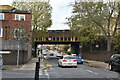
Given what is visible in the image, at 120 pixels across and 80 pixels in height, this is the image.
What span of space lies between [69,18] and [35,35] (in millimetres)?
19395

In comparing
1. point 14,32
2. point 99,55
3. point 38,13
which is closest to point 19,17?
point 14,32

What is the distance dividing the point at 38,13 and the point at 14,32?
79.4 ft

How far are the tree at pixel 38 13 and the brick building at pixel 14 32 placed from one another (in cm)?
1281

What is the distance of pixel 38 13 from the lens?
188ft

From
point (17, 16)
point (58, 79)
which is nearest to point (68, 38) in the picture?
point (17, 16)

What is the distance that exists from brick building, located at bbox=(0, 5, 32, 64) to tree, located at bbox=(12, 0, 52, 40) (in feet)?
42.0

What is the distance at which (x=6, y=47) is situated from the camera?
3016cm

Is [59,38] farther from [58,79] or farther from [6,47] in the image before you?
[58,79]

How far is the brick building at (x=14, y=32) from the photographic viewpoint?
30031 millimetres

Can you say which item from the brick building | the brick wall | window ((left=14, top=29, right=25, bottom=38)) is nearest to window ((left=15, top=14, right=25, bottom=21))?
the brick building

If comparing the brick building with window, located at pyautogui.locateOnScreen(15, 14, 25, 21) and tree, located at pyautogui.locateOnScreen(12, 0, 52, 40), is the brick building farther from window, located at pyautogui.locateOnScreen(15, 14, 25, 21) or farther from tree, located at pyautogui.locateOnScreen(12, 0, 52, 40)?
tree, located at pyautogui.locateOnScreen(12, 0, 52, 40)

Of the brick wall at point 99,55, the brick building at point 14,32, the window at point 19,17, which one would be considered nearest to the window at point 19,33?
the brick building at point 14,32

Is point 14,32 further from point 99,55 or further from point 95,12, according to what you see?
point 99,55

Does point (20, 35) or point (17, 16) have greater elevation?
point (17, 16)
